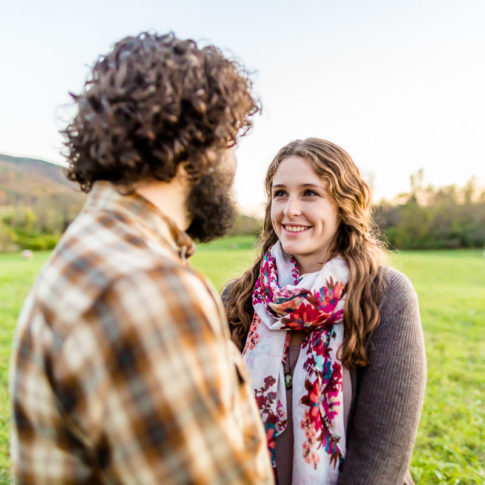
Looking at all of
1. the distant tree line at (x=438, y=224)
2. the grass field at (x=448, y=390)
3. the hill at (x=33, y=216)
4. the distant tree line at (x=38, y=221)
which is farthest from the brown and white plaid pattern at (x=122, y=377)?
the distant tree line at (x=438, y=224)

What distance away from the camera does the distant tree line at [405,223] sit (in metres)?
51.3

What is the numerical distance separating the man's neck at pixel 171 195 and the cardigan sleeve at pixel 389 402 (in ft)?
3.81

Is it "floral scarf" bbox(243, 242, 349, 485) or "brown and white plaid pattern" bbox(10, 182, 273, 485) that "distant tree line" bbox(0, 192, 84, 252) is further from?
"brown and white plaid pattern" bbox(10, 182, 273, 485)

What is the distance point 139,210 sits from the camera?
108 cm

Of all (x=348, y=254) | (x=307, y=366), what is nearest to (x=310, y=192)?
(x=348, y=254)

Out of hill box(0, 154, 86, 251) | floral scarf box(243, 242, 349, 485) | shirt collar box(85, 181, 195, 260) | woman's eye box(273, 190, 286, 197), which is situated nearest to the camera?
shirt collar box(85, 181, 195, 260)

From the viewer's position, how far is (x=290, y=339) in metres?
2.20

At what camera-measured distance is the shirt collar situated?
1.07m

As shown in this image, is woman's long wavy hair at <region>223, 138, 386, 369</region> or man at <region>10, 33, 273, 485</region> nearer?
man at <region>10, 33, 273, 485</region>

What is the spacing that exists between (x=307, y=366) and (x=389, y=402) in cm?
41

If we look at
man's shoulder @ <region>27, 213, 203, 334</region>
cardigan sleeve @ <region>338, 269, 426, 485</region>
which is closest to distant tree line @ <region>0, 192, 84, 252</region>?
cardigan sleeve @ <region>338, 269, 426, 485</region>

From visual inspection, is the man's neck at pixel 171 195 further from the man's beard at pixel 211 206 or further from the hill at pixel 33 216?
the hill at pixel 33 216

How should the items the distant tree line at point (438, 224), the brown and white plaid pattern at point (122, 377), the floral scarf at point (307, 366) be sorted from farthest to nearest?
the distant tree line at point (438, 224)
the floral scarf at point (307, 366)
the brown and white plaid pattern at point (122, 377)

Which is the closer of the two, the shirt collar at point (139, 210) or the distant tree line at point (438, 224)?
the shirt collar at point (139, 210)
